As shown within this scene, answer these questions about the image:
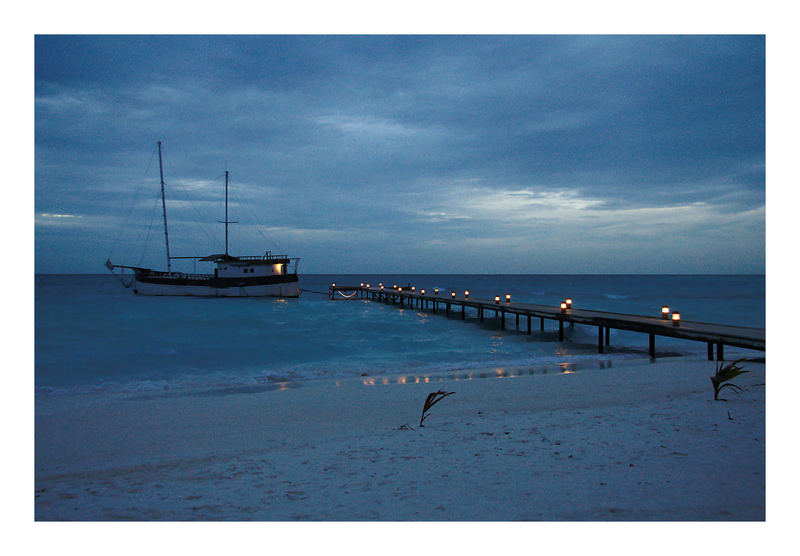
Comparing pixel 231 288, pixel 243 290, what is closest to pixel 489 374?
pixel 243 290

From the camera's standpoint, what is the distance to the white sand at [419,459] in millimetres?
4066

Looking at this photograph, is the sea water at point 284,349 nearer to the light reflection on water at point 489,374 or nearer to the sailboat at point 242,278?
the light reflection on water at point 489,374

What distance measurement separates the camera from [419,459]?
206 inches

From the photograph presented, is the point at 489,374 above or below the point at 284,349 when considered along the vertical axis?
above

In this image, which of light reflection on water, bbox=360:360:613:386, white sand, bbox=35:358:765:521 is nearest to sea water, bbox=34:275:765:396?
light reflection on water, bbox=360:360:613:386

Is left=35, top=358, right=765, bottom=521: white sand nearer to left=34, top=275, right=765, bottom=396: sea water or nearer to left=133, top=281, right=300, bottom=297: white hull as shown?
left=34, top=275, right=765, bottom=396: sea water

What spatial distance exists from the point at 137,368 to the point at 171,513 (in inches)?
573

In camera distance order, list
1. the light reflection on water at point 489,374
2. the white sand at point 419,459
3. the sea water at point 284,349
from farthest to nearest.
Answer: the sea water at point 284,349 < the light reflection on water at point 489,374 < the white sand at point 419,459

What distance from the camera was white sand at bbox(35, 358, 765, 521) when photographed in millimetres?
4066

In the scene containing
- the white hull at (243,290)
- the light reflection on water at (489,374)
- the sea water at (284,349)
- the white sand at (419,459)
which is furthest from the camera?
the white hull at (243,290)

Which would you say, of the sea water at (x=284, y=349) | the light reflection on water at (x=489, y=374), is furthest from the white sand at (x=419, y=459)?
the sea water at (x=284, y=349)

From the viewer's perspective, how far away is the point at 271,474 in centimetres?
502

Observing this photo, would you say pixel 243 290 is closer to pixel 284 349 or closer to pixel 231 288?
pixel 231 288
